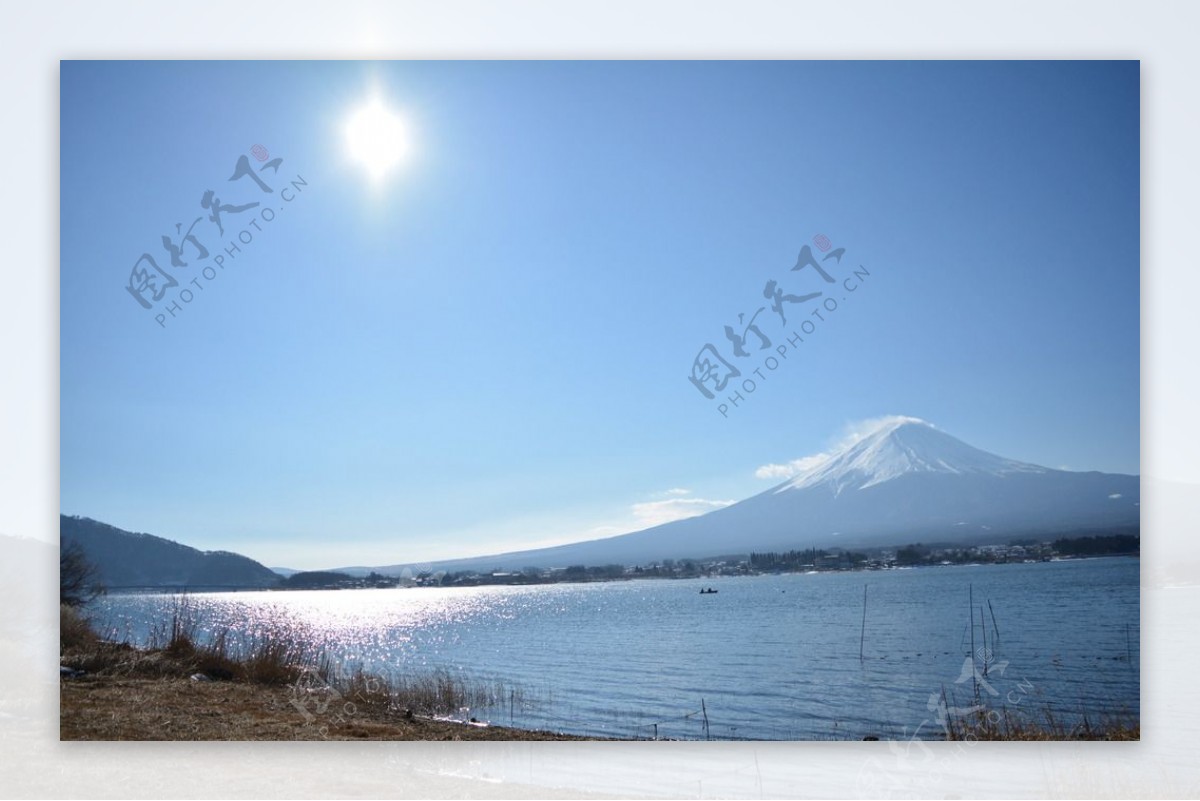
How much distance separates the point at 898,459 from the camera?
3.80 metres

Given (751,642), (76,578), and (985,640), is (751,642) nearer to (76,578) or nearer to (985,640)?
(985,640)

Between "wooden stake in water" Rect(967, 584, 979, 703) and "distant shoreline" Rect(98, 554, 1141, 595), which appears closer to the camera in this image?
"wooden stake in water" Rect(967, 584, 979, 703)

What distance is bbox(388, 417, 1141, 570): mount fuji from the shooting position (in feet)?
12.2

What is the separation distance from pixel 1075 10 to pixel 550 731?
143 inches

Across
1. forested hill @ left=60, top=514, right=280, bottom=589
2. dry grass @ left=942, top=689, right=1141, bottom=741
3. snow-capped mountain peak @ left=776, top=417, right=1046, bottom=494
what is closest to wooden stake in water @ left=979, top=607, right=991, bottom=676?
dry grass @ left=942, top=689, right=1141, bottom=741

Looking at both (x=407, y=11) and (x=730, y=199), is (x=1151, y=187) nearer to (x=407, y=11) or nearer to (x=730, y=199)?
(x=730, y=199)

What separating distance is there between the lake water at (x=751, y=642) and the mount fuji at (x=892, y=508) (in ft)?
0.51

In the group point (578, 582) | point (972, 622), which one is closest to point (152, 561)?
point (578, 582)

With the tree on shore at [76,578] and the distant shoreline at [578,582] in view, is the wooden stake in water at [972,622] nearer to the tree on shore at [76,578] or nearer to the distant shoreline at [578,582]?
the distant shoreline at [578,582]

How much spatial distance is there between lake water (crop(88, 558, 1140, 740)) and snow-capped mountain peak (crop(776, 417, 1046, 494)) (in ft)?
1.51

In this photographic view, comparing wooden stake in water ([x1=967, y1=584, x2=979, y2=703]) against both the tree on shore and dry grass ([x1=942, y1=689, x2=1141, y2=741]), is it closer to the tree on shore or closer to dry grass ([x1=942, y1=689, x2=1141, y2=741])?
dry grass ([x1=942, y1=689, x2=1141, y2=741])

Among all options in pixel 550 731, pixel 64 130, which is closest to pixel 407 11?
pixel 64 130

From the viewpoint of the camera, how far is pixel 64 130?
369 centimetres

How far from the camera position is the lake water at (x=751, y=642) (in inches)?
143
